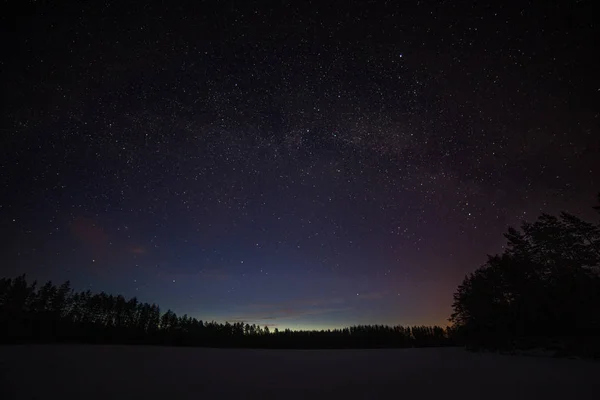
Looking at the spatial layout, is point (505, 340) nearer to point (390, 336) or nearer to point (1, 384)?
point (1, 384)

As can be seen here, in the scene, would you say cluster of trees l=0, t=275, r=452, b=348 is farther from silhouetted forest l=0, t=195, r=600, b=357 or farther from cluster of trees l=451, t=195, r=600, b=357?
cluster of trees l=451, t=195, r=600, b=357

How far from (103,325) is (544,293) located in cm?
9594

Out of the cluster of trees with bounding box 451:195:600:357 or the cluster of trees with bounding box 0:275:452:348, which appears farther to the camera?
the cluster of trees with bounding box 0:275:452:348

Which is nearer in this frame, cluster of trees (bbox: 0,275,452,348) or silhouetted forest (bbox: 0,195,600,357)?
silhouetted forest (bbox: 0,195,600,357)

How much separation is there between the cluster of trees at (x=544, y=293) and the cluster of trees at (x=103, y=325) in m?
39.3

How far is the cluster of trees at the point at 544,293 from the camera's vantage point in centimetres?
2220

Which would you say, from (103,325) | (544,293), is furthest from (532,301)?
(103,325)

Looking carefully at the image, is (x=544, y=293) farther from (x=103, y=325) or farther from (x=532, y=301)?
(x=103, y=325)

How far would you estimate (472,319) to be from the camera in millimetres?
38531

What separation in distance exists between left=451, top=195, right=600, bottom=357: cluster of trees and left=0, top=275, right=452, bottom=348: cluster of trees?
3934 cm

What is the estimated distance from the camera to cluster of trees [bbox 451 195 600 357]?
22.2 m

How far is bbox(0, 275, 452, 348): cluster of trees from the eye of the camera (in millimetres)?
64250

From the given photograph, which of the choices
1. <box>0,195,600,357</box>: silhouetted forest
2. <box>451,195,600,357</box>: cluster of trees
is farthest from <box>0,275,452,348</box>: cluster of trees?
<box>451,195,600,357</box>: cluster of trees

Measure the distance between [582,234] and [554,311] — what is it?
7.36 meters
